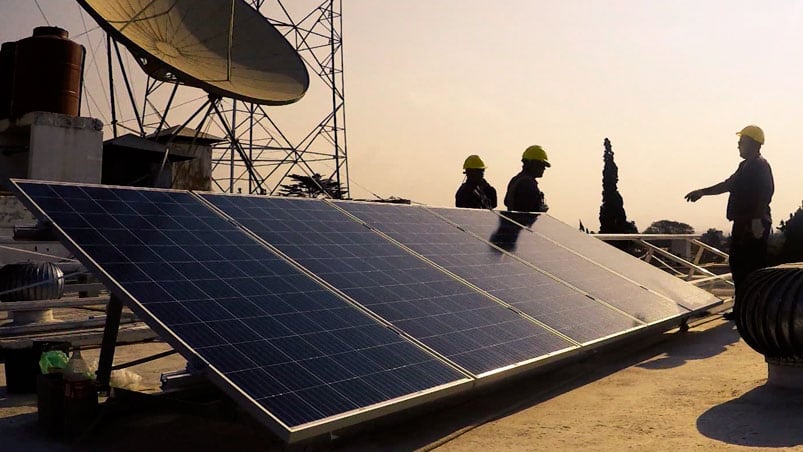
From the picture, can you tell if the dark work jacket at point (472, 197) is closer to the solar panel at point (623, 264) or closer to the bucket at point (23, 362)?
the solar panel at point (623, 264)

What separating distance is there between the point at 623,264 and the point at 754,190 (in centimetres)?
183

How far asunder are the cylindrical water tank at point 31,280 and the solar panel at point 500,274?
5.01 m

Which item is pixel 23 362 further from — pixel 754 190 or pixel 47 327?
pixel 754 190

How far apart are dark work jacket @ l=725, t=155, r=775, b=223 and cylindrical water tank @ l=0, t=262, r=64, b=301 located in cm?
871

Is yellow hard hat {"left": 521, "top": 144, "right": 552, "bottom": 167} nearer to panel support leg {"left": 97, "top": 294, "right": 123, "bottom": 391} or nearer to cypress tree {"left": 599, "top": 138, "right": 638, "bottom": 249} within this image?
panel support leg {"left": 97, "top": 294, "right": 123, "bottom": 391}

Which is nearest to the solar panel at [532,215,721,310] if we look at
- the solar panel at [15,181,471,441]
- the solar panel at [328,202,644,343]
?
the solar panel at [328,202,644,343]

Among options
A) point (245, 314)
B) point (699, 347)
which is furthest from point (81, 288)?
point (699, 347)

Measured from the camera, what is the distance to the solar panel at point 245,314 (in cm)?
409

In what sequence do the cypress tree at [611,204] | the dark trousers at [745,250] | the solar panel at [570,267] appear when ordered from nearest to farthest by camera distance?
the solar panel at [570,267] < the dark trousers at [745,250] < the cypress tree at [611,204]

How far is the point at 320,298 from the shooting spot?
5.31 meters

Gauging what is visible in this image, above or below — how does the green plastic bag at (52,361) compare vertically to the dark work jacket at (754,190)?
below

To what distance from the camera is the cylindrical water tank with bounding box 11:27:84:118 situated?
2880 centimetres

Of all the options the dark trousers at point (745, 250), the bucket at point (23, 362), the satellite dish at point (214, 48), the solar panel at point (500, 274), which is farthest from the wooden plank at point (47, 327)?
the satellite dish at point (214, 48)

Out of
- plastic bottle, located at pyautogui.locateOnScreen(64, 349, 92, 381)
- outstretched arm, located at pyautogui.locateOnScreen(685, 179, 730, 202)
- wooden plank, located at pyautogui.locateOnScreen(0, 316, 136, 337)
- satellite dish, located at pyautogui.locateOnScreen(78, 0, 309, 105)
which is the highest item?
satellite dish, located at pyautogui.locateOnScreen(78, 0, 309, 105)
